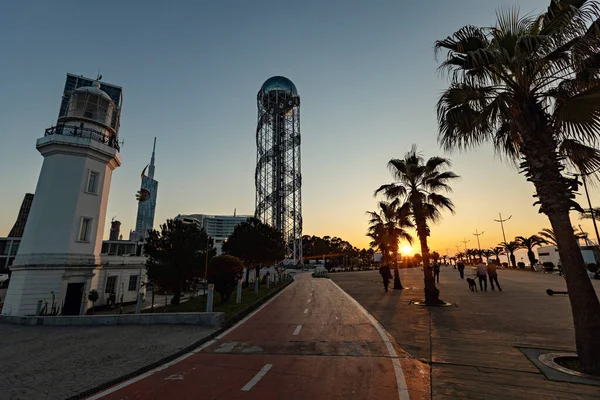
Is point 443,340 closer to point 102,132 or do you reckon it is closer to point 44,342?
point 44,342

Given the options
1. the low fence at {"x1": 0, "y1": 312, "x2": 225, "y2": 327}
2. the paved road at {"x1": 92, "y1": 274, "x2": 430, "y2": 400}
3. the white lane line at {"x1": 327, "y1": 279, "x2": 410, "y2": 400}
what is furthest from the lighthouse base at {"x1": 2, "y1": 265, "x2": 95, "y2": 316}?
the white lane line at {"x1": 327, "y1": 279, "x2": 410, "y2": 400}

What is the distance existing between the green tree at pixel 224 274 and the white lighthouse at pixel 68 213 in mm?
8636

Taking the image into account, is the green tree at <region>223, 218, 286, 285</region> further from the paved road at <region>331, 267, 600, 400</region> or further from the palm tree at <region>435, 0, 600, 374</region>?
the palm tree at <region>435, 0, 600, 374</region>

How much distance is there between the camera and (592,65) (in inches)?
245

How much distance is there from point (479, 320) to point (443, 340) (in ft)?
11.7

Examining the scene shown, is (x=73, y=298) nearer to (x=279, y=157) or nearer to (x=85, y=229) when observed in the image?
(x=85, y=229)

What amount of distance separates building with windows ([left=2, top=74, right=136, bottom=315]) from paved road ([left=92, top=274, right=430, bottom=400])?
1655 centimetres

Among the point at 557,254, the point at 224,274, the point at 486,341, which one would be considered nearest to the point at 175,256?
the point at 224,274

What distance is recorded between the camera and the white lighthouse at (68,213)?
19859mm

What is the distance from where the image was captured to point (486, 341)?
8195 mm

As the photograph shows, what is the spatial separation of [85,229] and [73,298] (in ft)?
16.6

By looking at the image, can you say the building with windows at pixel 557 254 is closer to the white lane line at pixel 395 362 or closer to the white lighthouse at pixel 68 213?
the white lane line at pixel 395 362

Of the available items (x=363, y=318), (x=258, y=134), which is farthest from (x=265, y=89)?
(x=363, y=318)

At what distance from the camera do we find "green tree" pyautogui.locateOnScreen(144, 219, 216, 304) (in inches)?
845
